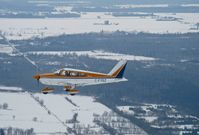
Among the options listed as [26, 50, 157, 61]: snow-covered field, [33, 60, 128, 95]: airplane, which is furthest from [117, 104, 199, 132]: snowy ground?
[26, 50, 157, 61]: snow-covered field

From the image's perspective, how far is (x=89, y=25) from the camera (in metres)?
102

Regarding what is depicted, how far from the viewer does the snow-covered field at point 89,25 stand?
94.6 metres

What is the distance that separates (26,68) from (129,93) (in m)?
11.3

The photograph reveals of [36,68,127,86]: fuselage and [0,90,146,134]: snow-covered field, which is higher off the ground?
[36,68,127,86]: fuselage

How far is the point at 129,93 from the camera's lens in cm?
5912

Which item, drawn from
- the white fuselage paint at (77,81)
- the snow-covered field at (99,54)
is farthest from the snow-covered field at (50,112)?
the snow-covered field at (99,54)

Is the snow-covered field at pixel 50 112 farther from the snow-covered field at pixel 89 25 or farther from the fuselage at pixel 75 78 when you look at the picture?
the snow-covered field at pixel 89 25

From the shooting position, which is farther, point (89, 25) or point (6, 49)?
point (89, 25)

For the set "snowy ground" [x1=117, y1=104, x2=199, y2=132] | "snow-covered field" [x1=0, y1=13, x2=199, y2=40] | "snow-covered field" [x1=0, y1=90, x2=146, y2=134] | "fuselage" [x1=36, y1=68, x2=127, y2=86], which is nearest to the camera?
→ "fuselage" [x1=36, y1=68, x2=127, y2=86]

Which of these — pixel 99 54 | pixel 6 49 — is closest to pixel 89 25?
pixel 6 49

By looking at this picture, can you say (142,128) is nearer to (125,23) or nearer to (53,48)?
(53,48)

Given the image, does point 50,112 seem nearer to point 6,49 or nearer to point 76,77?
point 76,77

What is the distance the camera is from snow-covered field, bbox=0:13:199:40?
94562 millimetres

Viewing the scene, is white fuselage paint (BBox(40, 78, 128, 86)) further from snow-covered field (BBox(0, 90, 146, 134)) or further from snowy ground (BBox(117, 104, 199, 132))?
snowy ground (BBox(117, 104, 199, 132))
